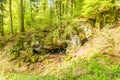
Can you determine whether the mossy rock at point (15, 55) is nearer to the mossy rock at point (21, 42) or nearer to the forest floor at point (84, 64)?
the forest floor at point (84, 64)

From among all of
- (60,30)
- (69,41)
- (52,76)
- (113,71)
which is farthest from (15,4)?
(113,71)

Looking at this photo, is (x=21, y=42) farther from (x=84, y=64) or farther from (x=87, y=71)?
(x=87, y=71)

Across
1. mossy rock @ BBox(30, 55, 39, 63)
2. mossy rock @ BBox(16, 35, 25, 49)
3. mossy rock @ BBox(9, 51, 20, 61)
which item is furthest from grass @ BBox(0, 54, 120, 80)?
mossy rock @ BBox(16, 35, 25, 49)

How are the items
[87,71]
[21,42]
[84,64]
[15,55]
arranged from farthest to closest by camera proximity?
[21,42] → [15,55] → [84,64] → [87,71]

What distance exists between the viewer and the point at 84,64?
1010 centimetres

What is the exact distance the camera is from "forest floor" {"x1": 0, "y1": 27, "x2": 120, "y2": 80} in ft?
29.9

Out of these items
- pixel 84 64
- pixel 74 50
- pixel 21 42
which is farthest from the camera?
pixel 21 42

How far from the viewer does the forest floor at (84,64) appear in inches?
359

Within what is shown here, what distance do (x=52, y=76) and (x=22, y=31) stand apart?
24.1ft

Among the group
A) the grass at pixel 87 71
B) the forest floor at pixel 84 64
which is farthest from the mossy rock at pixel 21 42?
the grass at pixel 87 71

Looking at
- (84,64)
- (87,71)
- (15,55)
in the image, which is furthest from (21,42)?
(87,71)

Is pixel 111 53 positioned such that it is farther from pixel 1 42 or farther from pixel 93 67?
pixel 1 42

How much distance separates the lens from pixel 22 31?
16.3 meters

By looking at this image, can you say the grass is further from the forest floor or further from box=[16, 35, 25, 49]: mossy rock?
box=[16, 35, 25, 49]: mossy rock
